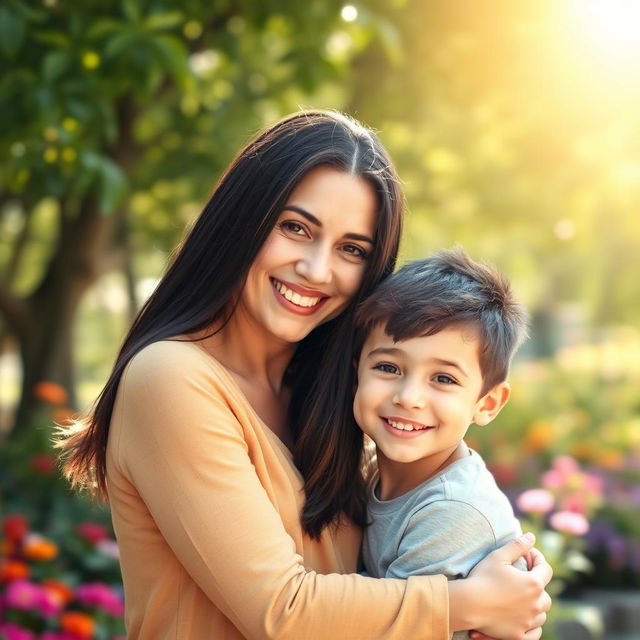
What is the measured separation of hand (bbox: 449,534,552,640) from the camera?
6.46 ft

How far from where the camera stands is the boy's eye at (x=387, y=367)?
2.24 metres

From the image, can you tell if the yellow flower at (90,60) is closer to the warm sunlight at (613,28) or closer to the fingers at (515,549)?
the fingers at (515,549)

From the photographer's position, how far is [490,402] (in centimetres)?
234

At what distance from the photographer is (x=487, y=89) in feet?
24.6

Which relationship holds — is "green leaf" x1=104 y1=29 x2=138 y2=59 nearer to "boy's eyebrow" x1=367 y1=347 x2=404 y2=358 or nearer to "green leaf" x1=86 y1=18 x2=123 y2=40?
"green leaf" x1=86 y1=18 x2=123 y2=40

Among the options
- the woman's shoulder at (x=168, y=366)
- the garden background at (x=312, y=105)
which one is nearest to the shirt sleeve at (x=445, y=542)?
the woman's shoulder at (x=168, y=366)

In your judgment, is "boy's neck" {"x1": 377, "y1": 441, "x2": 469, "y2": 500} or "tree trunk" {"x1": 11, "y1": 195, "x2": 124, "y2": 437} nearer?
"boy's neck" {"x1": 377, "y1": 441, "x2": 469, "y2": 500}

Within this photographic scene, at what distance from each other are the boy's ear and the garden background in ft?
1.94

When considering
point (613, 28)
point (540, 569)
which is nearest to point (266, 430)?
point (540, 569)

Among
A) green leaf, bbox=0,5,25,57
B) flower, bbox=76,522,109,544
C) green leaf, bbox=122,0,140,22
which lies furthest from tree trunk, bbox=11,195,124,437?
green leaf, bbox=0,5,25,57

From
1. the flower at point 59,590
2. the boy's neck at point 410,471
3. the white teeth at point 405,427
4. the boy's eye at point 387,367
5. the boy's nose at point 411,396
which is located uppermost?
the boy's eye at point 387,367

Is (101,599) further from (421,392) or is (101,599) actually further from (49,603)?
(421,392)

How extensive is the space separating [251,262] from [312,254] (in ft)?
0.44

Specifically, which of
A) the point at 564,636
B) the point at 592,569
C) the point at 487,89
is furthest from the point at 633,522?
the point at 487,89
